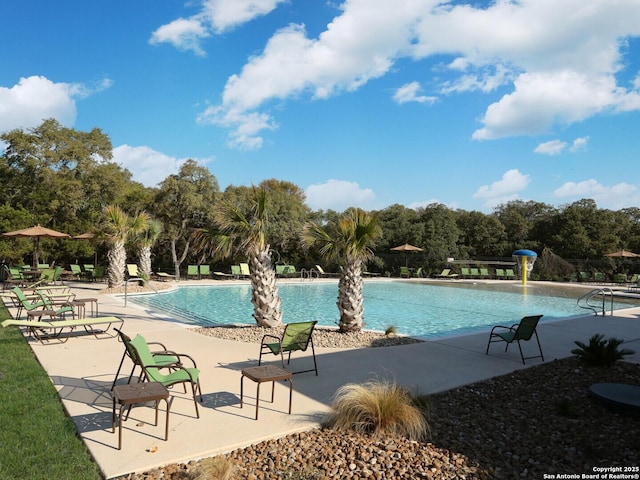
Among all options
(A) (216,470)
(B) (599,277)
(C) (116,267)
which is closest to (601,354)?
(A) (216,470)

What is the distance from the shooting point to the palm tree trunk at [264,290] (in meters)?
9.67

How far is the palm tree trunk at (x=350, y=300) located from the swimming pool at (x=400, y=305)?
4.99ft

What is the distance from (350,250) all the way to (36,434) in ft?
21.9

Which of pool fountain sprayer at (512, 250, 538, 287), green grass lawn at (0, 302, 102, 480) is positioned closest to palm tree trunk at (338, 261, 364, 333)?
green grass lawn at (0, 302, 102, 480)

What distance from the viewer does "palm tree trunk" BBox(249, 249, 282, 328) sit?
9672 millimetres

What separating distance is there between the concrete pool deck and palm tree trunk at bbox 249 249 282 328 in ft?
4.49

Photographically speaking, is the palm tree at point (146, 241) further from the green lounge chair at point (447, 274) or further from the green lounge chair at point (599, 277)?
the green lounge chair at point (599, 277)

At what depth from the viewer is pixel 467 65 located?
14.1 metres

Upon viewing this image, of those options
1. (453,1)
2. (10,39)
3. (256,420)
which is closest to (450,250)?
(453,1)

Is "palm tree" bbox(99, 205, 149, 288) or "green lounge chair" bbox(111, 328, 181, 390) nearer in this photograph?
"green lounge chair" bbox(111, 328, 181, 390)

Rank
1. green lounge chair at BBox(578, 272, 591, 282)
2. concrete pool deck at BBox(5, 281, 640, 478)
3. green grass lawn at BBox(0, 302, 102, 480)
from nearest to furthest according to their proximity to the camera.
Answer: green grass lawn at BBox(0, 302, 102, 480) → concrete pool deck at BBox(5, 281, 640, 478) → green lounge chair at BBox(578, 272, 591, 282)

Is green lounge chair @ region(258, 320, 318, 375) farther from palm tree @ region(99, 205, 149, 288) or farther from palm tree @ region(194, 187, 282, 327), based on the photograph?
palm tree @ region(99, 205, 149, 288)

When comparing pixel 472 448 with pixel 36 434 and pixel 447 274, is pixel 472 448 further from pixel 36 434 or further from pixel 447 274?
pixel 447 274

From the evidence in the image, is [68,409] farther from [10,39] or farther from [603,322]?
[10,39]
